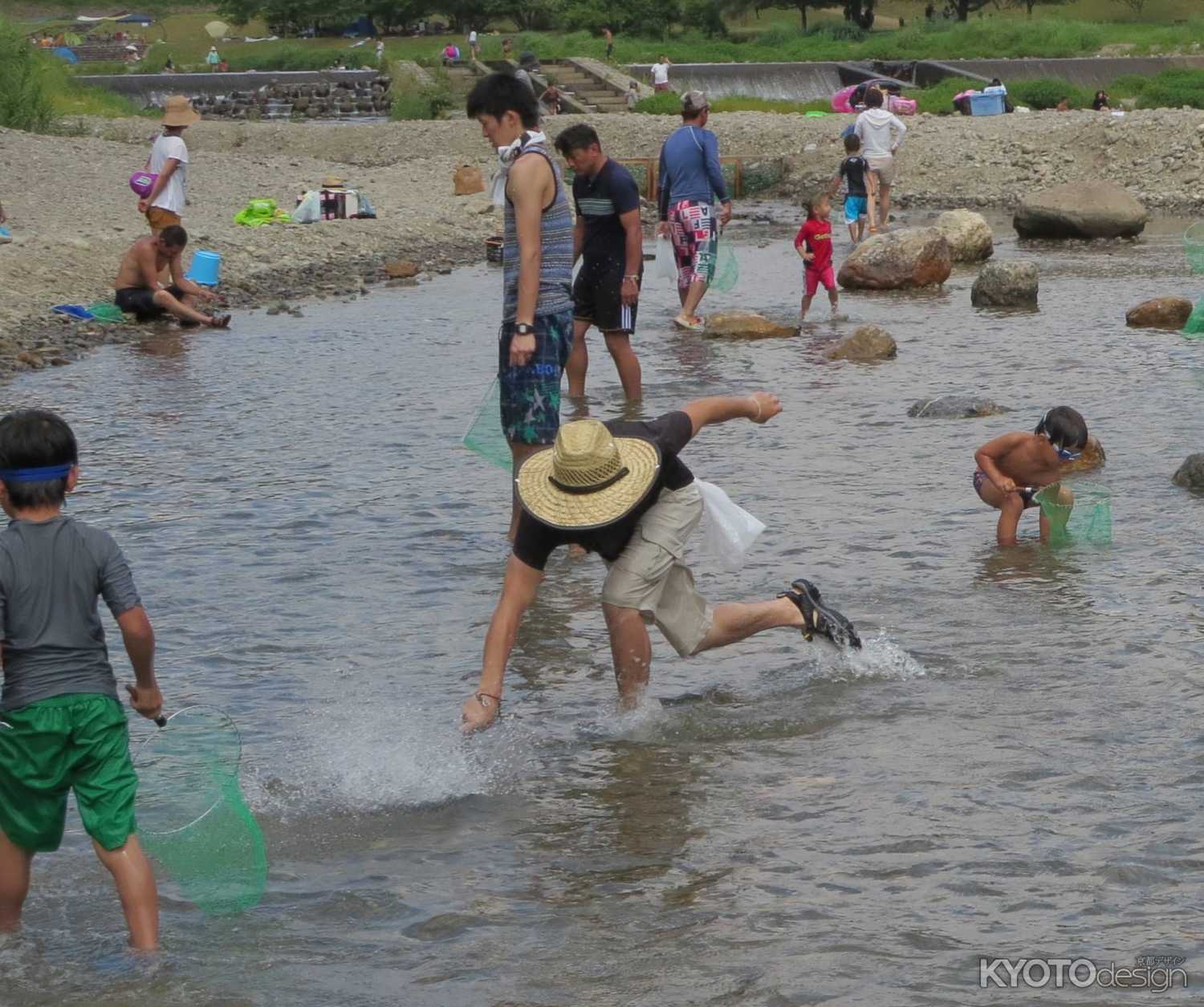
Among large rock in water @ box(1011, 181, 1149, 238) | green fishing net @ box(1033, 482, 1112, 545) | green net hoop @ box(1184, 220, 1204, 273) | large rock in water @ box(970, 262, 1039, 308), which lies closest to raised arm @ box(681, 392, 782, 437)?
green fishing net @ box(1033, 482, 1112, 545)

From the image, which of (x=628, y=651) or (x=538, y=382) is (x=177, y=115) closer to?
(x=538, y=382)

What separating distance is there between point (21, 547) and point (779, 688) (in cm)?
296

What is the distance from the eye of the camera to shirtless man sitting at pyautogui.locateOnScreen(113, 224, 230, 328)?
15438mm

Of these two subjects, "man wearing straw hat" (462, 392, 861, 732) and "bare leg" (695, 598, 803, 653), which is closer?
"man wearing straw hat" (462, 392, 861, 732)

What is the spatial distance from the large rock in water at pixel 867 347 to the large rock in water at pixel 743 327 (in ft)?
4.04

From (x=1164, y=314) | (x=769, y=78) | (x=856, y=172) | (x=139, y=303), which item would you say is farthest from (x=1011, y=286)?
(x=769, y=78)

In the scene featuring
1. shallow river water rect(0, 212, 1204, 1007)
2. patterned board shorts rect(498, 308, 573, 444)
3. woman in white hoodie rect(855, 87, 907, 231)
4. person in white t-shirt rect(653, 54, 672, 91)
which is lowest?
shallow river water rect(0, 212, 1204, 1007)

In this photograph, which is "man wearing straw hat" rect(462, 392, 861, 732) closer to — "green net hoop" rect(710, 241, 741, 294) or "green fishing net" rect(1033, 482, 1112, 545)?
"green fishing net" rect(1033, 482, 1112, 545)

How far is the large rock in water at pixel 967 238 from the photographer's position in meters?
20.8

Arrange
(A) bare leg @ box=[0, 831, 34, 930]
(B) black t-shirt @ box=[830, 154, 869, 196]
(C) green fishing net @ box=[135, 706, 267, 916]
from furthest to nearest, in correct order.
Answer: (B) black t-shirt @ box=[830, 154, 869, 196] < (C) green fishing net @ box=[135, 706, 267, 916] < (A) bare leg @ box=[0, 831, 34, 930]

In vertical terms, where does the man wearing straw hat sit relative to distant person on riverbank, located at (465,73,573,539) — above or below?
below

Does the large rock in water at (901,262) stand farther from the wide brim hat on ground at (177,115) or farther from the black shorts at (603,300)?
the black shorts at (603,300)

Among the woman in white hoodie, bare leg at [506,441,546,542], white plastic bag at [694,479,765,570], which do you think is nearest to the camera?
white plastic bag at [694,479,765,570]

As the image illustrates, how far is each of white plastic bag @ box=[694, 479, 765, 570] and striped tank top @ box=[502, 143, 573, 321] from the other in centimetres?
165
